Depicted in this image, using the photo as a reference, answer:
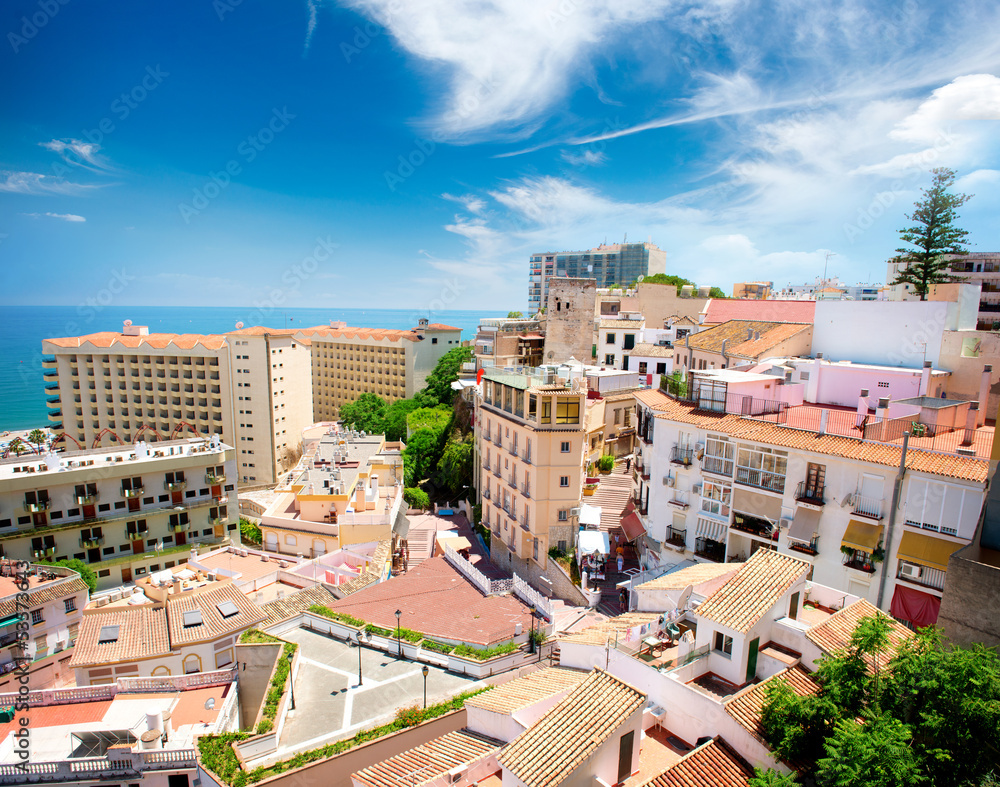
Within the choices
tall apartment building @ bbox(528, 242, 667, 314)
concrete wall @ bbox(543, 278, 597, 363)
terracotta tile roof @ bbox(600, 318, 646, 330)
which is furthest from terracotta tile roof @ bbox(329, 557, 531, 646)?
tall apartment building @ bbox(528, 242, 667, 314)

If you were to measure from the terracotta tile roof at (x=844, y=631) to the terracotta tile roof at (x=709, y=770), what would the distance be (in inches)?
109

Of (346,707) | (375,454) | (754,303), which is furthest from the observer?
(375,454)

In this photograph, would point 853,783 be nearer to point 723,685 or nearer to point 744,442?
point 723,685

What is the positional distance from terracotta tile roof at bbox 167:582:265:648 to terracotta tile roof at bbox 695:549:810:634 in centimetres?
1722

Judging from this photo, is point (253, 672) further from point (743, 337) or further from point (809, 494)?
point (743, 337)

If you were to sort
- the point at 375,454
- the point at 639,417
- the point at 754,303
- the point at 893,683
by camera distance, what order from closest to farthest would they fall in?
the point at 893,683
the point at 639,417
the point at 754,303
the point at 375,454

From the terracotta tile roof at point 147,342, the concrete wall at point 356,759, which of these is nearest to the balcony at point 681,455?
the concrete wall at point 356,759

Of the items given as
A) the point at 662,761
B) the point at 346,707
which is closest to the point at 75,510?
the point at 346,707

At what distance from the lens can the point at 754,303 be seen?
41781 mm

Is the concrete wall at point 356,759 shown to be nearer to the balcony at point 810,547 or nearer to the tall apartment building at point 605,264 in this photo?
the balcony at point 810,547

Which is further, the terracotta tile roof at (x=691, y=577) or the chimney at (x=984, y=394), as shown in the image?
the chimney at (x=984, y=394)

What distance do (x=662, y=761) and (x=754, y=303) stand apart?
3683 centimetres

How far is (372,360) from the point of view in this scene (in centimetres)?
9719

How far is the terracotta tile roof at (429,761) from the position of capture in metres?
12.3
